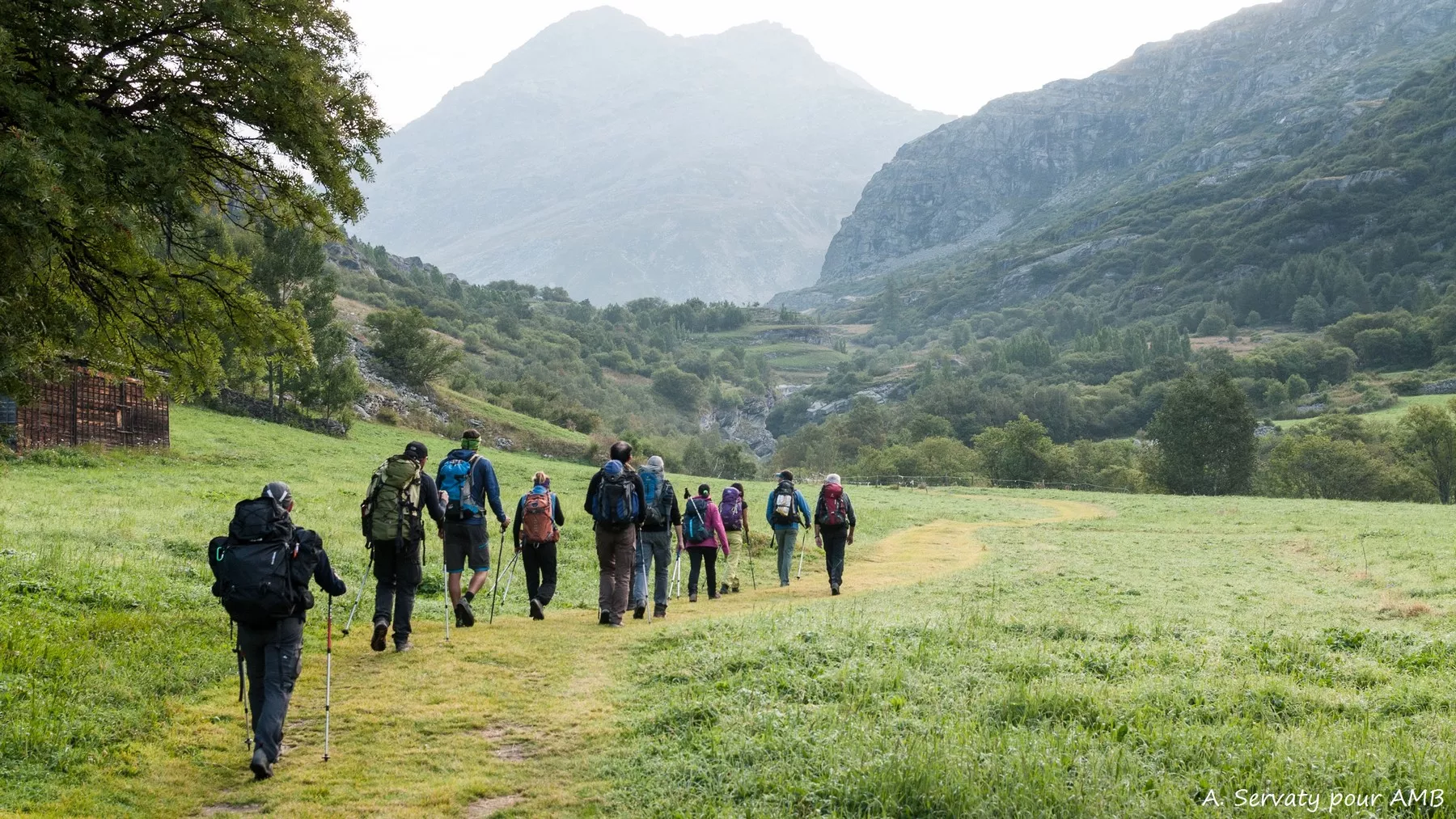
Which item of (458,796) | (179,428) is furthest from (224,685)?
(179,428)

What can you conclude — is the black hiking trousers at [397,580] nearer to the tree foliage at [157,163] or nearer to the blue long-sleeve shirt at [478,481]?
the blue long-sleeve shirt at [478,481]

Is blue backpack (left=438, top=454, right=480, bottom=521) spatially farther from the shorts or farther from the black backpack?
the black backpack

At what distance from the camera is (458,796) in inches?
301

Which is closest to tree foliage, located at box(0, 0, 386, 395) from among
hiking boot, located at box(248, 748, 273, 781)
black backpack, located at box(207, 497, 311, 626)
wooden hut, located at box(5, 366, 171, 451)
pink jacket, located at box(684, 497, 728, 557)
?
black backpack, located at box(207, 497, 311, 626)

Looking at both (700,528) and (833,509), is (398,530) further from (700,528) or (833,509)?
(833,509)

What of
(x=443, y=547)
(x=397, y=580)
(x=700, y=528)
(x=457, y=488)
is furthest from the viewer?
(x=700, y=528)

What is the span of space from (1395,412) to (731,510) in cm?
12835

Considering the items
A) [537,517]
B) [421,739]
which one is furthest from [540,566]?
[421,739]

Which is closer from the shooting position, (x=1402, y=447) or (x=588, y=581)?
(x=588, y=581)

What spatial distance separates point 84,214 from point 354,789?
602 centimetres

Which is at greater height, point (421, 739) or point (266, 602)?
point (266, 602)

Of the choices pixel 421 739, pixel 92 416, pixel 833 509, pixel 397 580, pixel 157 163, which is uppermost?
pixel 157 163

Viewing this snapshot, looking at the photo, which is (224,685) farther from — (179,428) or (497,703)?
(179,428)

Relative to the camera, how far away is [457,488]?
13578 millimetres
